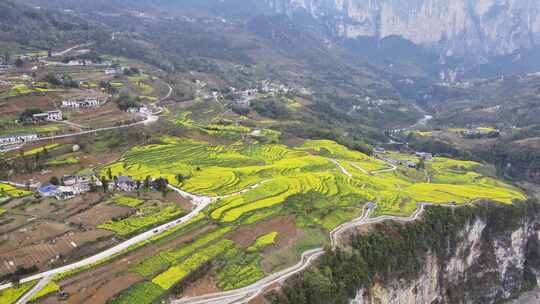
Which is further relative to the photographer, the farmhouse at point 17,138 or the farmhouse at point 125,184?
the farmhouse at point 17,138

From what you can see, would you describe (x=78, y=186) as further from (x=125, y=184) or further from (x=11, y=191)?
(x=11, y=191)

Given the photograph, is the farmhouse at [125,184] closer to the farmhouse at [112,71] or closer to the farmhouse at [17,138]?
the farmhouse at [17,138]

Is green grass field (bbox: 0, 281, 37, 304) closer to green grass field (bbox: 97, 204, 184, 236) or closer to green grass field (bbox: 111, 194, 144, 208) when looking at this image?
green grass field (bbox: 97, 204, 184, 236)

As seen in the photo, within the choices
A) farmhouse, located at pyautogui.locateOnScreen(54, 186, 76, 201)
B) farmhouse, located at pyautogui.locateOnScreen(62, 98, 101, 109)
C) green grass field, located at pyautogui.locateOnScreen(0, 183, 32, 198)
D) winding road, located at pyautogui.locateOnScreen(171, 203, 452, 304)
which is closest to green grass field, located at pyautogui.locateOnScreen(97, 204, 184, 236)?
farmhouse, located at pyautogui.locateOnScreen(54, 186, 76, 201)

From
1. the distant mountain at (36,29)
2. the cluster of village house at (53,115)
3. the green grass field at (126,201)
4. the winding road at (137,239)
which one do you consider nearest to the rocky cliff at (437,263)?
the winding road at (137,239)

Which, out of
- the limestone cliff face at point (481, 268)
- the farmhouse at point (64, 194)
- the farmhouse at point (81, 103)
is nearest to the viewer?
the farmhouse at point (64, 194)

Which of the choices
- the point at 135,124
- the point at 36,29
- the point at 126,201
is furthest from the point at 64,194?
A: the point at 36,29

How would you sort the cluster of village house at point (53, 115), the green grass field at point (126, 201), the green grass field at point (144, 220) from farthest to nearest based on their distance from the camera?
the cluster of village house at point (53, 115), the green grass field at point (126, 201), the green grass field at point (144, 220)

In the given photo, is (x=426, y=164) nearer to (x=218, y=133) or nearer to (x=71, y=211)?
(x=218, y=133)
